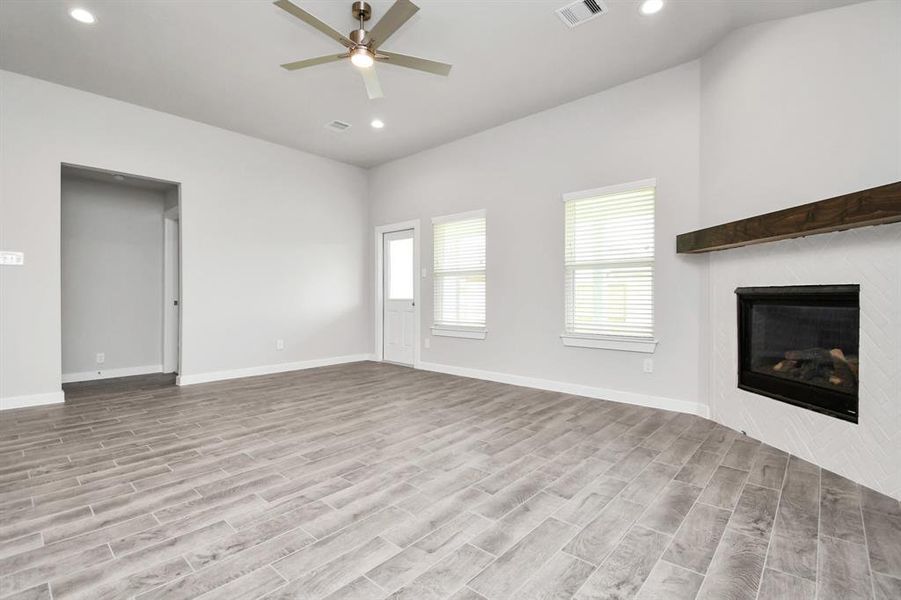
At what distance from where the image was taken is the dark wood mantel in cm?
205

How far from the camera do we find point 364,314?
22.5ft

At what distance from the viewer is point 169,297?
5914mm

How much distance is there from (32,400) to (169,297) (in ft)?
7.16

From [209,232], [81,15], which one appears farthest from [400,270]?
[81,15]

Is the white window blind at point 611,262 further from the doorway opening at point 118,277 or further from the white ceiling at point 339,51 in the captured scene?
the doorway opening at point 118,277

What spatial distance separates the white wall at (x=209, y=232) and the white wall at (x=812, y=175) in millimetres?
4986

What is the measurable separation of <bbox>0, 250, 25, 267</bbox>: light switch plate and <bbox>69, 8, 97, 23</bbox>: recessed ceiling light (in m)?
2.28

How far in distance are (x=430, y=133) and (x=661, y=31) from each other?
284 cm

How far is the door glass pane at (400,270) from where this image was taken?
638cm

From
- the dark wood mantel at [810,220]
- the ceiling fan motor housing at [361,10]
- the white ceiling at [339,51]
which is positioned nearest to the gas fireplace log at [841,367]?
the dark wood mantel at [810,220]

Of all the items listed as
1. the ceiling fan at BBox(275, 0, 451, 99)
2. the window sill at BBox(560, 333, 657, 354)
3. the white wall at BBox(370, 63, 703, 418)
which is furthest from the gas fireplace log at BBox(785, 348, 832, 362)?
the ceiling fan at BBox(275, 0, 451, 99)

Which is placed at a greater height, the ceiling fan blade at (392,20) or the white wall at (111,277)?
the ceiling fan blade at (392,20)

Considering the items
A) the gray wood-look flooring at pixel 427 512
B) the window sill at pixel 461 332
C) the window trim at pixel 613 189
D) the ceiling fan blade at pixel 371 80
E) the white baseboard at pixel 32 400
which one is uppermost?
the ceiling fan blade at pixel 371 80

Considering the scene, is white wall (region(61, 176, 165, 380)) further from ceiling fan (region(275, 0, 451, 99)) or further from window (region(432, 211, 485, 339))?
ceiling fan (region(275, 0, 451, 99))
